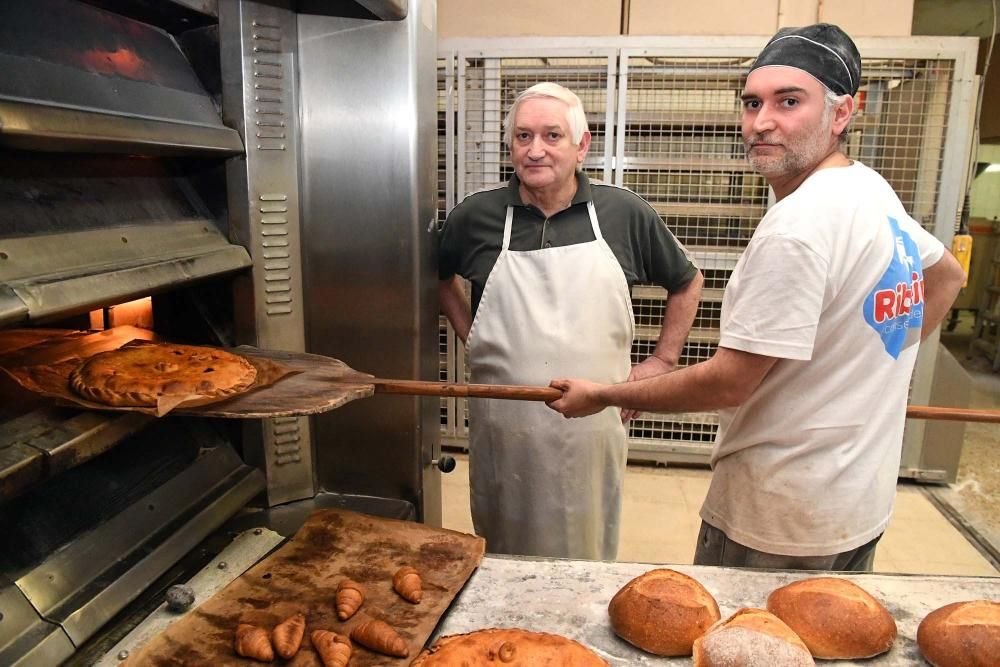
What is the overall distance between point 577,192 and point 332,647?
140 centimetres

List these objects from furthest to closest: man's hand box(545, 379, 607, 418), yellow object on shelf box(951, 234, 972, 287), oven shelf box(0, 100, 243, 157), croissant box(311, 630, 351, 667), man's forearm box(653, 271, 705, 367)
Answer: yellow object on shelf box(951, 234, 972, 287) < man's forearm box(653, 271, 705, 367) < man's hand box(545, 379, 607, 418) < croissant box(311, 630, 351, 667) < oven shelf box(0, 100, 243, 157)

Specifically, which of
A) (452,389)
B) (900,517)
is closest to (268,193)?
(452,389)

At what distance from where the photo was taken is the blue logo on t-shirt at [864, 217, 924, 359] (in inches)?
51.3

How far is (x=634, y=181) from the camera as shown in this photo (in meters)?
3.54

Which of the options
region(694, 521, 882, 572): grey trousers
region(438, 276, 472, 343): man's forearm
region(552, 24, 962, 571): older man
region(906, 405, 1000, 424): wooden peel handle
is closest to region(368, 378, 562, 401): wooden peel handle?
region(552, 24, 962, 571): older man

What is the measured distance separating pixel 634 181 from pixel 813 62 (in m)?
2.21

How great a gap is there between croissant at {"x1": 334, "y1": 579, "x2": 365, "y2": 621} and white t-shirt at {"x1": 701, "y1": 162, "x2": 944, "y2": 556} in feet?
2.61

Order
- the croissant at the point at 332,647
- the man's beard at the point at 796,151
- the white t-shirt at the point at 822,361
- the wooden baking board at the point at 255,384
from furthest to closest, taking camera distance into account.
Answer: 1. the man's beard at the point at 796,151
2. the white t-shirt at the point at 822,361
3. the wooden baking board at the point at 255,384
4. the croissant at the point at 332,647

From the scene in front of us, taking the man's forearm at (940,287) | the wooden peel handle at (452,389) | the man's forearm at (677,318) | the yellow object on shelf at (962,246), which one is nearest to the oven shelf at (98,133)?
the wooden peel handle at (452,389)

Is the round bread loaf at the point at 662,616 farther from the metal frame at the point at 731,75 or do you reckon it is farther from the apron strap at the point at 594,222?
the metal frame at the point at 731,75

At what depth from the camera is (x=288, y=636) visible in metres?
1.04

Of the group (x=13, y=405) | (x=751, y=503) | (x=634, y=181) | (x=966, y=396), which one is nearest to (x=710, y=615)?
(x=751, y=503)

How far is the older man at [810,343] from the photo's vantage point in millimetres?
1260

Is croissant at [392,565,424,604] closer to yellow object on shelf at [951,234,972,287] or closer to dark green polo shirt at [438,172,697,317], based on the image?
dark green polo shirt at [438,172,697,317]
